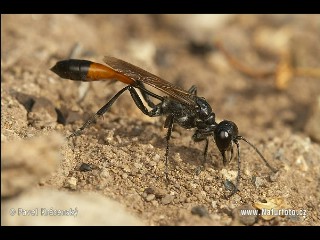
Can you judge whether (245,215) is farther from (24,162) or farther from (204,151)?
(24,162)

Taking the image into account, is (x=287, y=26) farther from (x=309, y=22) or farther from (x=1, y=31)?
(x=1, y=31)

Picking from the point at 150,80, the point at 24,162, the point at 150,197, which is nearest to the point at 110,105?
the point at 150,80

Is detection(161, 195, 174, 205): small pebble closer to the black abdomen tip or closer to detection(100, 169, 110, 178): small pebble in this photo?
detection(100, 169, 110, 178): small pebble

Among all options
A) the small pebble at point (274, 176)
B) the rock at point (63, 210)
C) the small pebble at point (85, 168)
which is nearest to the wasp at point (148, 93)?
the small pebble at point (274, 176)

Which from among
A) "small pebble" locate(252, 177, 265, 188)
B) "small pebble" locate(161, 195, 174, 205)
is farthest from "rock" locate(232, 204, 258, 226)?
"small pebble" locate(161, 195, 174, 205)

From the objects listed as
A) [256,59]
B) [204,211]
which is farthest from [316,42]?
[204,211]
